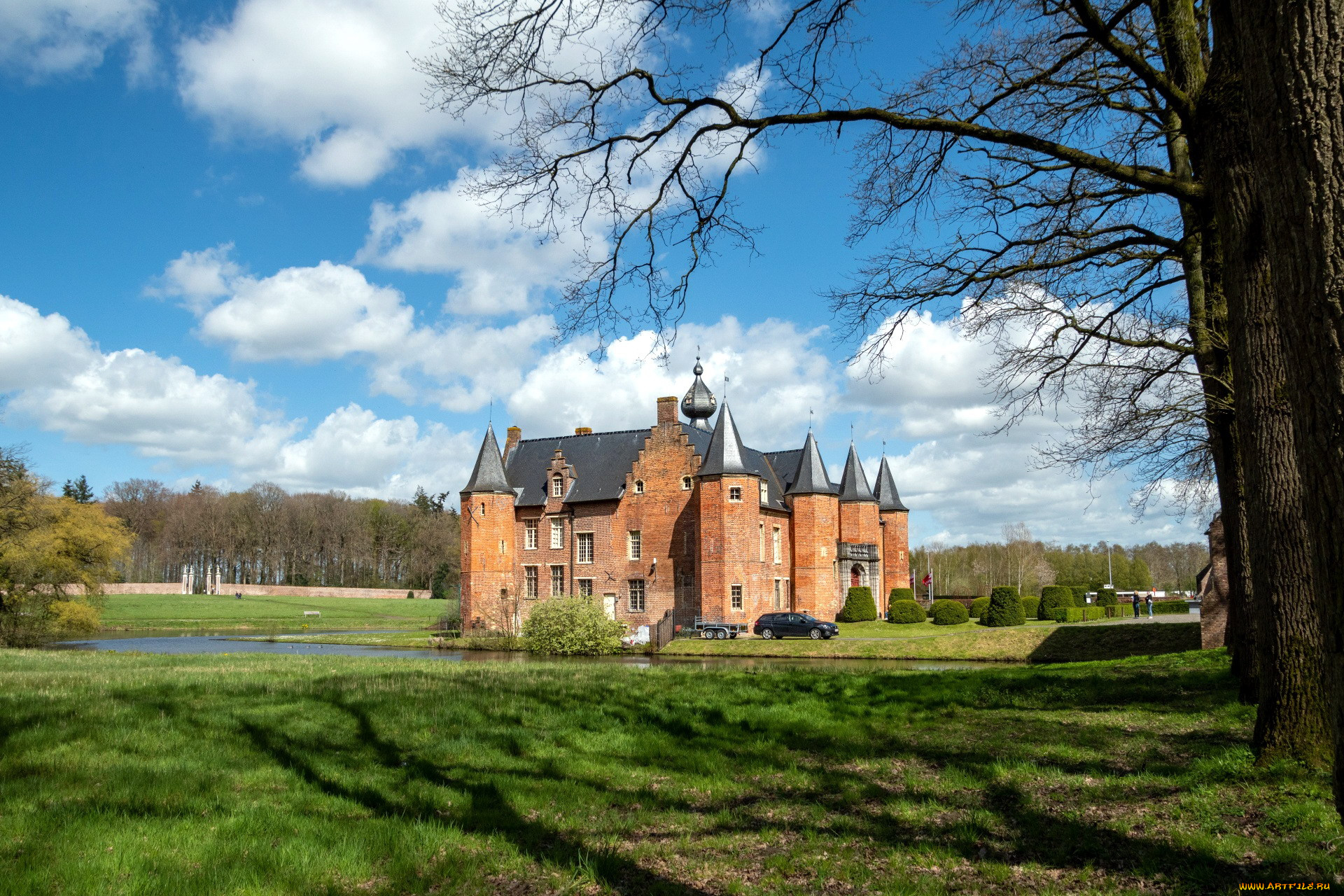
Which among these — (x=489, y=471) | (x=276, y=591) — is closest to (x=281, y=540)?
(x=276, y=591)

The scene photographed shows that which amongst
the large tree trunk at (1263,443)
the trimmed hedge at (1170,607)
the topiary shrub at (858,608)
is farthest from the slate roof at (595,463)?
the large tree trunk at (1263,443)

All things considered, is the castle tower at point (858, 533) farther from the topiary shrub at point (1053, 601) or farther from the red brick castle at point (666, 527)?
the topiary shrub at point (1053, 601)

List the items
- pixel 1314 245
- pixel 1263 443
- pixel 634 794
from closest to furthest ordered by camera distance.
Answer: pixel 1314 245
pixel 634 794
pixel 1263 443

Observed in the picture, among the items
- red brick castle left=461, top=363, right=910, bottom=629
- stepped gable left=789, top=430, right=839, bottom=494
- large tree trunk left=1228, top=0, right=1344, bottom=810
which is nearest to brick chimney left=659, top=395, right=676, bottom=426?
red brick castle left=461, top=363, right=910, bottom=629

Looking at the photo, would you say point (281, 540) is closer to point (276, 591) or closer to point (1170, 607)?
point (276, 591)

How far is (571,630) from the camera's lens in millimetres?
32938

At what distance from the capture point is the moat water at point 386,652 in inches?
1004

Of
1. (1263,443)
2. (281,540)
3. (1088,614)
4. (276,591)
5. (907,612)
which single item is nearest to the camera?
(1263,443)

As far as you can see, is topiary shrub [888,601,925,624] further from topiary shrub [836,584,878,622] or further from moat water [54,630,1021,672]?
moat water [54,630,1021,672]

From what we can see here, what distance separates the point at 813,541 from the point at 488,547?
51.0 feet

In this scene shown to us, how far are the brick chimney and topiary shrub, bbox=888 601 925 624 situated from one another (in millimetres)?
13816

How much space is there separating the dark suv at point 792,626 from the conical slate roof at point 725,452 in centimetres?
622

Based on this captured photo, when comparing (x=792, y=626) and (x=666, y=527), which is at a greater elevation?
(x=666, y=527)

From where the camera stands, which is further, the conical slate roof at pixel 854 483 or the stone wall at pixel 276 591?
the stone wall at pixel 276 591
